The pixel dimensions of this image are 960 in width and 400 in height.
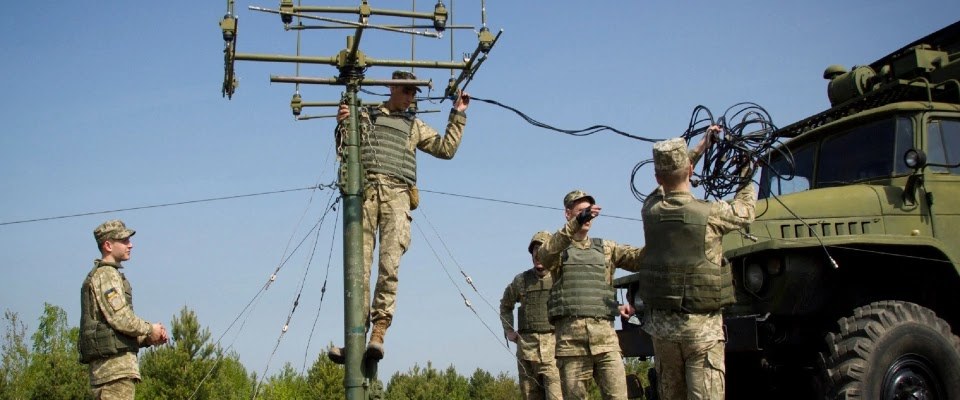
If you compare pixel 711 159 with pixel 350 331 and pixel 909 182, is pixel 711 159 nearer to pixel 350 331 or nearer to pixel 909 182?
pixel 909 182

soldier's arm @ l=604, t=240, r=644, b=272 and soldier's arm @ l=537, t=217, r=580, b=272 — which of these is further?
soldier's arm @ l=604, t=240, r=644, b=272

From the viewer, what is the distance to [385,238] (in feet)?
23.8

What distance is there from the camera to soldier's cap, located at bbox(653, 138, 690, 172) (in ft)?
20.2

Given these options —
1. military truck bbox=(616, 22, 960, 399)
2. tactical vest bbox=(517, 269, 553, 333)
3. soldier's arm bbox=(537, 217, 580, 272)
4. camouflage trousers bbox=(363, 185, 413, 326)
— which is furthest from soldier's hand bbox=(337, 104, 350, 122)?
tactical vest bbox=(517, 269, 553, 333)

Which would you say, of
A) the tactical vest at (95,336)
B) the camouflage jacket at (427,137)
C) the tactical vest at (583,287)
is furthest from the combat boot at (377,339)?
the tactical vest at (95,336)

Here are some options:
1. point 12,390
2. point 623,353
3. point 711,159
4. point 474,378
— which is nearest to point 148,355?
point 12,390

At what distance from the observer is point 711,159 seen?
7.33 meters

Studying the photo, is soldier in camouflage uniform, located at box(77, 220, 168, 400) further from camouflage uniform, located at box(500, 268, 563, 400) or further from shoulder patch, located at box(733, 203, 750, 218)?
shoulder patch, located at box(733, 203, 750, 218)

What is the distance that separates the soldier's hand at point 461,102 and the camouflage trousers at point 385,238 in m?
0.71

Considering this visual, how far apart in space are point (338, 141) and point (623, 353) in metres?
3.01

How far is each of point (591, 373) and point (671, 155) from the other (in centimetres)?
217

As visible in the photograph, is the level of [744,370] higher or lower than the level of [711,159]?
lower

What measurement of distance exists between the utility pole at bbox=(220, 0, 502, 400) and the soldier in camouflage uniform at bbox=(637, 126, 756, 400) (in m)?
1.71

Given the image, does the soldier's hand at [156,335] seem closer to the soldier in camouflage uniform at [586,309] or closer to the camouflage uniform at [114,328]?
the camouflage uniform at [114,328]
